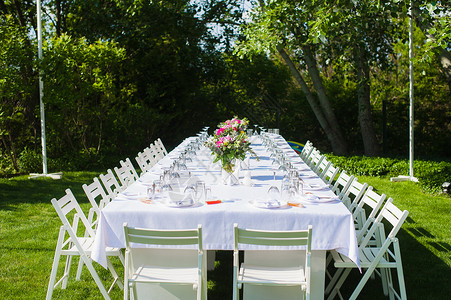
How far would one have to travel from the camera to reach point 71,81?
11.1 m

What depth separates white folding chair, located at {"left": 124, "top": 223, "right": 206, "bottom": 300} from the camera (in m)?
3.43

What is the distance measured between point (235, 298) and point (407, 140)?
11.5 meters

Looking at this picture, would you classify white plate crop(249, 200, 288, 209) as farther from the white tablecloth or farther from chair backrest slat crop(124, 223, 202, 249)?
chair backrest slat crop(124, 223, 202, 249)

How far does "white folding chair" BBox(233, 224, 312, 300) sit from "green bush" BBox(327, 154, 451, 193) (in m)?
6.01

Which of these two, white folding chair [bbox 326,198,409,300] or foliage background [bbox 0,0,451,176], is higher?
foliage background [bbox 0,0,451,176]

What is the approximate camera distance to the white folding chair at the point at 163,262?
3.43m

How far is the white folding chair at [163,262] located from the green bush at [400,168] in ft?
20.7

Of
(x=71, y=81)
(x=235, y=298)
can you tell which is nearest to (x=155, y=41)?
(x=71, y=81)

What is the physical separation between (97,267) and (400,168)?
7.37 m

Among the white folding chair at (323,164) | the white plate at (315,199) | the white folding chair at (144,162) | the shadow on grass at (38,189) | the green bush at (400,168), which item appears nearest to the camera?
the white plate at (315,199)

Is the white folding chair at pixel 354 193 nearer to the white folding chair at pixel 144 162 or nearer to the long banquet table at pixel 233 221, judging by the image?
the long banquet table at pixel 233 221

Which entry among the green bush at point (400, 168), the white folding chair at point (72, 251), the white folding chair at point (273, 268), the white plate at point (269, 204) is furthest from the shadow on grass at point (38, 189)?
the green bush at point (400, 168)

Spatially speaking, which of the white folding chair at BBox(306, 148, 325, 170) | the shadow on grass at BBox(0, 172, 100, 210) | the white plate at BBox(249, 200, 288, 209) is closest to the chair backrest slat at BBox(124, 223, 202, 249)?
the white plate at BBox(249, 200, 288, 209)

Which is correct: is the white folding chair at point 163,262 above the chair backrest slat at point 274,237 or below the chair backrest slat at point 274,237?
below
